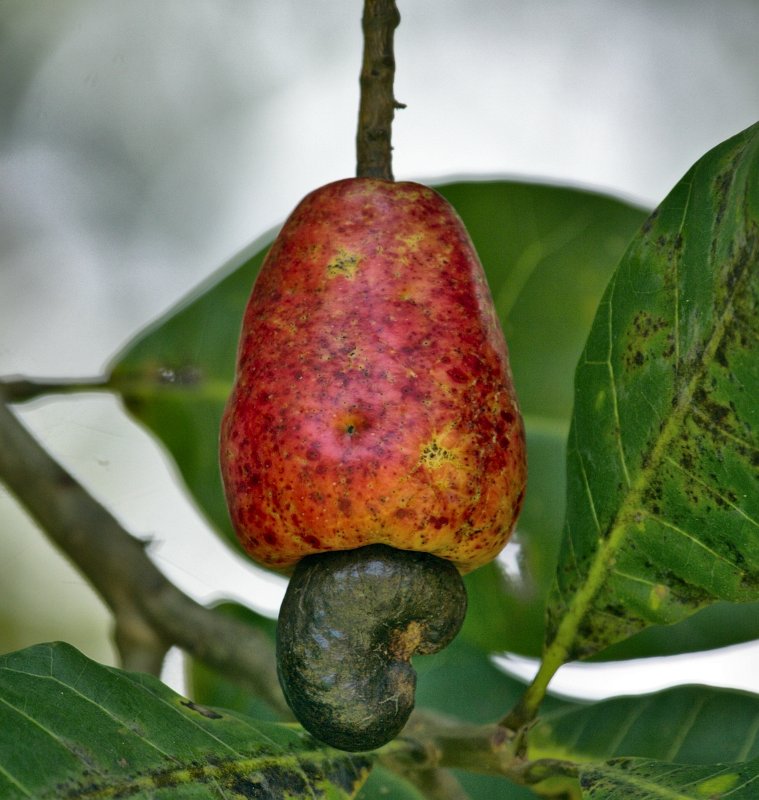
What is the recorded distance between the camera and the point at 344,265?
78cm

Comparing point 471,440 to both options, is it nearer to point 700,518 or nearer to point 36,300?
point 700,518

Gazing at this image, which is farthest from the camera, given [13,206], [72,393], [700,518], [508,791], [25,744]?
[13,206]

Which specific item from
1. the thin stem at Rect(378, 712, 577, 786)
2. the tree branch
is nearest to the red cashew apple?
the thin stem at Rect(378, 712, 577, 786)

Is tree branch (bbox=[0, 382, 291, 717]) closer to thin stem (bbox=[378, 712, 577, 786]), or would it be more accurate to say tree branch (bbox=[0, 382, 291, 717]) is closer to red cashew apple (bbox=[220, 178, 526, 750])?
thin stem (bbox=[378, 712, 577, 786])

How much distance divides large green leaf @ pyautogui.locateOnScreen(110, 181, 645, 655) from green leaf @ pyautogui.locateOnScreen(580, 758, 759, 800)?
448 mm

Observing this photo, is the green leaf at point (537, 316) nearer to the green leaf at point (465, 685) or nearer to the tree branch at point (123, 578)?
the green leaf at point (465, 685)

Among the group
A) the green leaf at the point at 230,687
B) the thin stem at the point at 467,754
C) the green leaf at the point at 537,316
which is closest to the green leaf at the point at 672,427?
the thin stem at the point at 467,754

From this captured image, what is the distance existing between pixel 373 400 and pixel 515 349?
61cm

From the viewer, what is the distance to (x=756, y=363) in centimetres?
72

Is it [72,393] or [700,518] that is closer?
[700,518]

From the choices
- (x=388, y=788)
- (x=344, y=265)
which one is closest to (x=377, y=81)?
(x=344, y=265)

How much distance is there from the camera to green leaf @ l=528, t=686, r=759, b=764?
41.0 inches

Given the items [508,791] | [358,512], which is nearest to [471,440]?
Answer: [358,512]

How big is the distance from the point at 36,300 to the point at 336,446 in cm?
111
